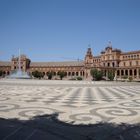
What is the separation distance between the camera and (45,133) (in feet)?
22.9

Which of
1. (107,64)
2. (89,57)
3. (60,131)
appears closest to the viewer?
(60,131)

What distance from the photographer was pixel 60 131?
730cm

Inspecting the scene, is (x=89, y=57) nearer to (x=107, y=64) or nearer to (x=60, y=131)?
(x=107, y=64)

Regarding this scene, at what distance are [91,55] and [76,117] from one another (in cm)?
12043

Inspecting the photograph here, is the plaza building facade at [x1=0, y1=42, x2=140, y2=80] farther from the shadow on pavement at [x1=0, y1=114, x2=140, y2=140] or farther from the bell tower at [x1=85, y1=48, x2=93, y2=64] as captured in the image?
the shadow on pavement at [x1=0, y1=114, x2=140, y2=140]

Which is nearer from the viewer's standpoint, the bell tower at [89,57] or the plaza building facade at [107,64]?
the plaza building facade at [107,64]

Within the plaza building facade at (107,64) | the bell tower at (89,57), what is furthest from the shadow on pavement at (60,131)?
the bell tower at (89,57)

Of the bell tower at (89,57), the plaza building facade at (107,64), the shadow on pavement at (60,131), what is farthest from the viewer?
the bell tower at (89,57)

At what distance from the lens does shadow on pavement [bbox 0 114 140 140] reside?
666cm

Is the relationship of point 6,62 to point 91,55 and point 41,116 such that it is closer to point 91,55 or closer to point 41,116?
point 91,55

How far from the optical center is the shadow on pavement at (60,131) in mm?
6664

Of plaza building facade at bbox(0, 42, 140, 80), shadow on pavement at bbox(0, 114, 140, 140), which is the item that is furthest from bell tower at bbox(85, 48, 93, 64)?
shadow on pavement at bbox(0, 114, 140, 140)

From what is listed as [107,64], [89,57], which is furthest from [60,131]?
[89,57]

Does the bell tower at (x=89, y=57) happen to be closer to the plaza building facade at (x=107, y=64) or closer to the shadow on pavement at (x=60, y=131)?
the plaza building facade at (x=107, y=64)
